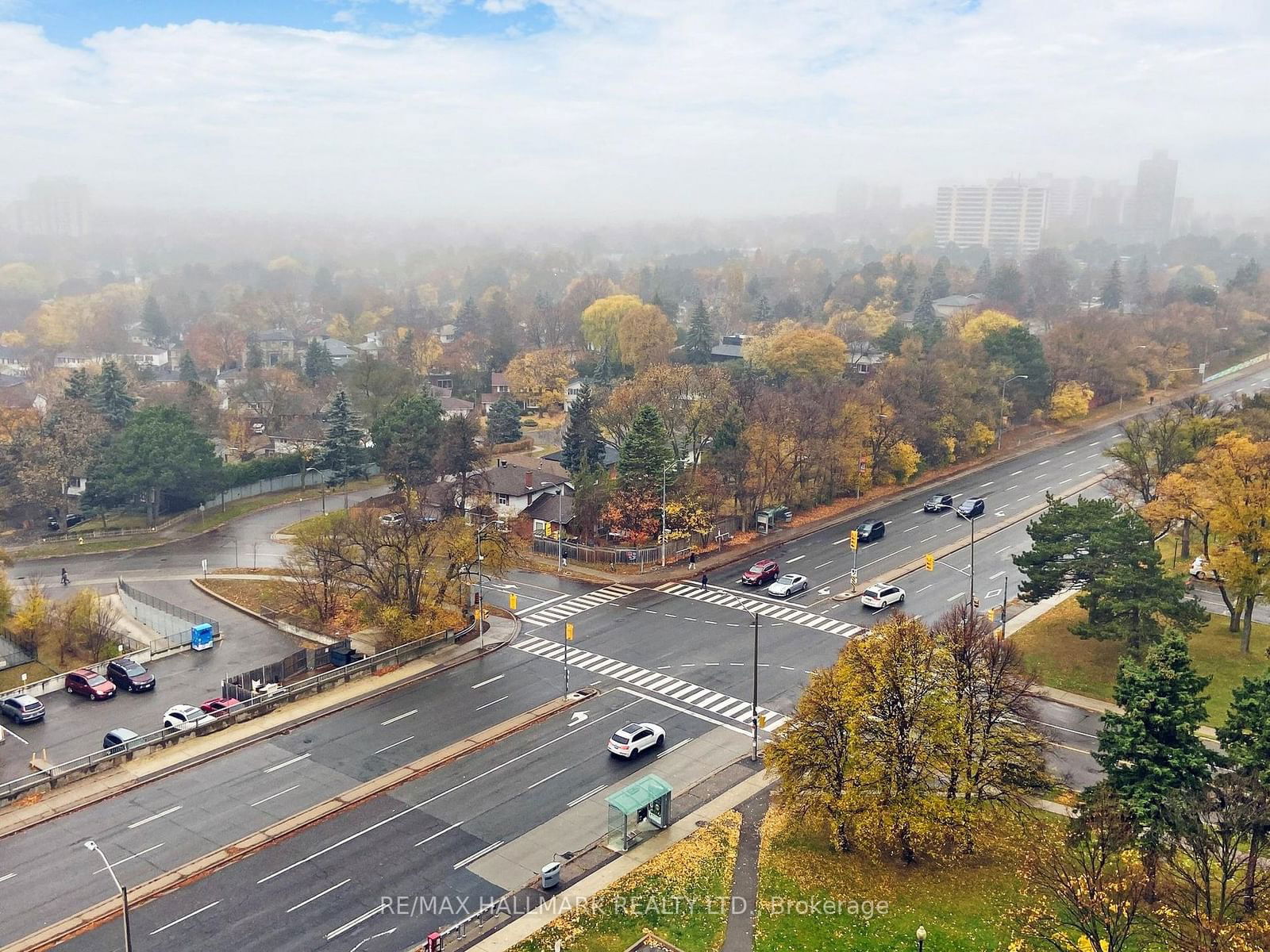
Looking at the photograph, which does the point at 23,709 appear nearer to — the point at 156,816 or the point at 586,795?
the point at 156,816

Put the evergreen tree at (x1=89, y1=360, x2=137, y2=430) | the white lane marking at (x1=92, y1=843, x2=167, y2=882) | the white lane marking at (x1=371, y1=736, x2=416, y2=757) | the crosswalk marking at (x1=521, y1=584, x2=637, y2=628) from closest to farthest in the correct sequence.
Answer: the white lane marking at (x1=92, y1=843, x2=167, y2=882) < the white lane marking at (x1=371, y1=736, x2=416, y2=757) < the crosswalk marking at (x1=521, y1=584, x2=637, y2=628) < the evergreen tree at (x1=89, y1=360, x2=137, y2=430)

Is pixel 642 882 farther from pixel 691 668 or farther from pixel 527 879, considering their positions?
pixel 691 668

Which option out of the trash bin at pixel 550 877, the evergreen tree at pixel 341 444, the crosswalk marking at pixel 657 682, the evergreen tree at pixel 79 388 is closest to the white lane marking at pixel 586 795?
the trash bin at pixel 550 877

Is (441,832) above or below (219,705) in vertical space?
above

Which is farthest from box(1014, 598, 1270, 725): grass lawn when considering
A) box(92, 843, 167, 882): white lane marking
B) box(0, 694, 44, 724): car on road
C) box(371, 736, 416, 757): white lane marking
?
box(0, 694, 44, 724): car on road

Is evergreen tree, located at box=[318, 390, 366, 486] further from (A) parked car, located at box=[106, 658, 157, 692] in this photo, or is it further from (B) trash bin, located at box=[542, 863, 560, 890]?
(B) trash bin, located at box=[542, 863, 560, 890]

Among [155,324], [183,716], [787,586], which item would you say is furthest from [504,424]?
[155,324]

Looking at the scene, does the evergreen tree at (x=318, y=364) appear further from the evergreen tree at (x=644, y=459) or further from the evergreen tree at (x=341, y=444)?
the evergreen tree at (x=644, y=459)
